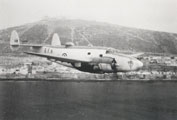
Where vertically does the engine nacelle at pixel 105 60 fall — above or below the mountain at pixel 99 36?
below

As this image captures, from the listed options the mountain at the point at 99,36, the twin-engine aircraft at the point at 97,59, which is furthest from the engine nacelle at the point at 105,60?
the mountain at the point at 99,36

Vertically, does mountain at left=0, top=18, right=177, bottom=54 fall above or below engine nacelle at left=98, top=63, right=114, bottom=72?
above

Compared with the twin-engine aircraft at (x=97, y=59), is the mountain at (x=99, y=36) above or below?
above

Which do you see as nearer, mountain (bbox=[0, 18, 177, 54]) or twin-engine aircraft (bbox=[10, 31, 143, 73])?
twin-engine aircraft (bbox=[10, 31, 143, 73])

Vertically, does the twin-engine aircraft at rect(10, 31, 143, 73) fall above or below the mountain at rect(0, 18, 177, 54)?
below

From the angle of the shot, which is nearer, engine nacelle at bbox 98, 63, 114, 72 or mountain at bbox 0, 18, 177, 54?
engine nacelle at bbox 98, 63, 114, 72

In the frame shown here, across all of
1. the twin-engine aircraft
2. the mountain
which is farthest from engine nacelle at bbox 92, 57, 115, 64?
the mountain

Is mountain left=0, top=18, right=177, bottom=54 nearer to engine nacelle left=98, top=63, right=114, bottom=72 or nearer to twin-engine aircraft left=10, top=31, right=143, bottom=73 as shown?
twin-engine aircraft left=10, top=31, right=143, bottom=73

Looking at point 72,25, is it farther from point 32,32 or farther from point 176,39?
point 176,39

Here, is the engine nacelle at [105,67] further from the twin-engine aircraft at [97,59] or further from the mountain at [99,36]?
the mountain at [99,36]

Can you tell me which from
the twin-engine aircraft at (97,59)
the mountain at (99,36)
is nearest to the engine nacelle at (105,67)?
the twin-engine aircraft at (97,59)

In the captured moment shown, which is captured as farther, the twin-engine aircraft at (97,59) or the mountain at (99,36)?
the mountain at (99,36)
